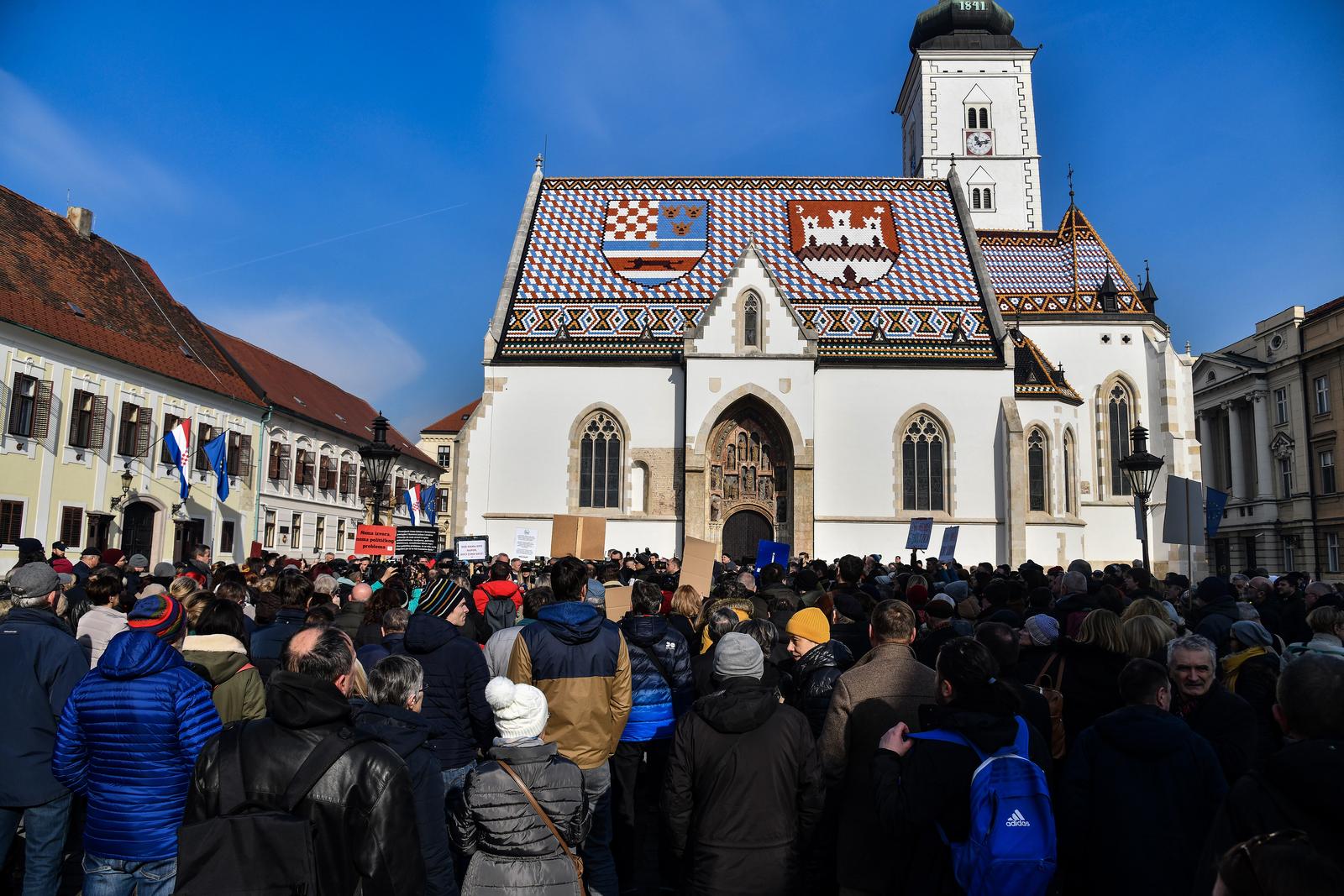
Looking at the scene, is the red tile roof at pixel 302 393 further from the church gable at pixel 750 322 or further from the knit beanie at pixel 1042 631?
the knit beanie at pixel 1042 631

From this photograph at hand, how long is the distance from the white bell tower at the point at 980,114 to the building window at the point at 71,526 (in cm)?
3860

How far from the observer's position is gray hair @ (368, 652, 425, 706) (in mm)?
4023

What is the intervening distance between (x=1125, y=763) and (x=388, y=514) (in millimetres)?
44042

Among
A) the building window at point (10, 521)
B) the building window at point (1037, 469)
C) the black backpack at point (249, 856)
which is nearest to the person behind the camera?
the black backpack at point (249, 856)

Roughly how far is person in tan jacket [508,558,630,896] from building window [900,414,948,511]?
2309 cm

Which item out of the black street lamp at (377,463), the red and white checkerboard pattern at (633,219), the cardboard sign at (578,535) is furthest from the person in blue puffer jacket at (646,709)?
the red and white checkerboard pattern at (633,219)

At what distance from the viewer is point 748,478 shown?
1091 inches

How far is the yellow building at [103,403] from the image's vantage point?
23266 millimetres

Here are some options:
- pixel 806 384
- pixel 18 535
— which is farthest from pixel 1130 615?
pixel 18 535

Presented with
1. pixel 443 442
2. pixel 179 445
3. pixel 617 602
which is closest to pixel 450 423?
pixel 443 442

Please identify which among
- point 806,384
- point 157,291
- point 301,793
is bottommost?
point 301,793

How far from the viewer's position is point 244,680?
520cm

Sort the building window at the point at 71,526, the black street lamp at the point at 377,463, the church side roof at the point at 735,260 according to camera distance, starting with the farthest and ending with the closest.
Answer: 1. the church side roof at the point at 735,260
2. the building window at the point at 71,526
3. the black street lamp at the point at 377,463

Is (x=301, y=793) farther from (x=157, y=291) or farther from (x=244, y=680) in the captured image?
(x=157, y=291)
